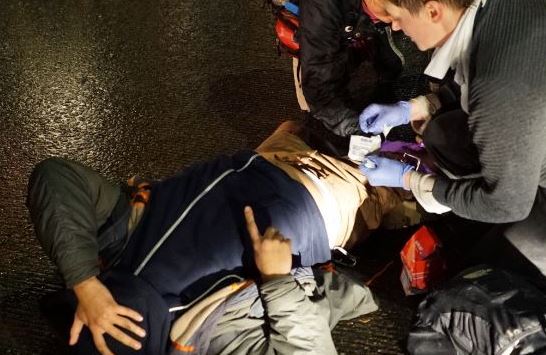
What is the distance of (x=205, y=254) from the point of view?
119 cm

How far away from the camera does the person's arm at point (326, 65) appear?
4.58 ft

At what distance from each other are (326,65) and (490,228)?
26.9 inches

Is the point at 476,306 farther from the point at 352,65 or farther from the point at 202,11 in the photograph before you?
the point at 202,11

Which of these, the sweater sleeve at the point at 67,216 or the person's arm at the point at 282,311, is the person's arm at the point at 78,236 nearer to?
the sweater sleeve at the point at 67,216

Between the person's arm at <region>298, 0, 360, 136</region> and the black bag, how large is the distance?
0.60 m

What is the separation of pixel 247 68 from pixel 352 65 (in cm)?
52

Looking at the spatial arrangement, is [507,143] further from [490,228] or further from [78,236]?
[78,236]

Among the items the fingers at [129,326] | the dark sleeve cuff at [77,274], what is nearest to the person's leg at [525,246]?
the fingers at [129,326]

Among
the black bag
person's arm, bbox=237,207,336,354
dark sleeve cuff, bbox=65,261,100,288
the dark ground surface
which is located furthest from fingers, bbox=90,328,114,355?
the black bag

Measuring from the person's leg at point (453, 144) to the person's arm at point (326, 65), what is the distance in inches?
10.4

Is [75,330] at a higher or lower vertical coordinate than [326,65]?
lower

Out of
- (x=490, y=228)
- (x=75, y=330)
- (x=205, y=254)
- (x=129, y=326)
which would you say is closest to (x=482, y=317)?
(x=490, y=228)

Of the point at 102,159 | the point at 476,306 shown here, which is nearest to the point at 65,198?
the point at 102,159

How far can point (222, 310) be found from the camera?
3.67 feet
